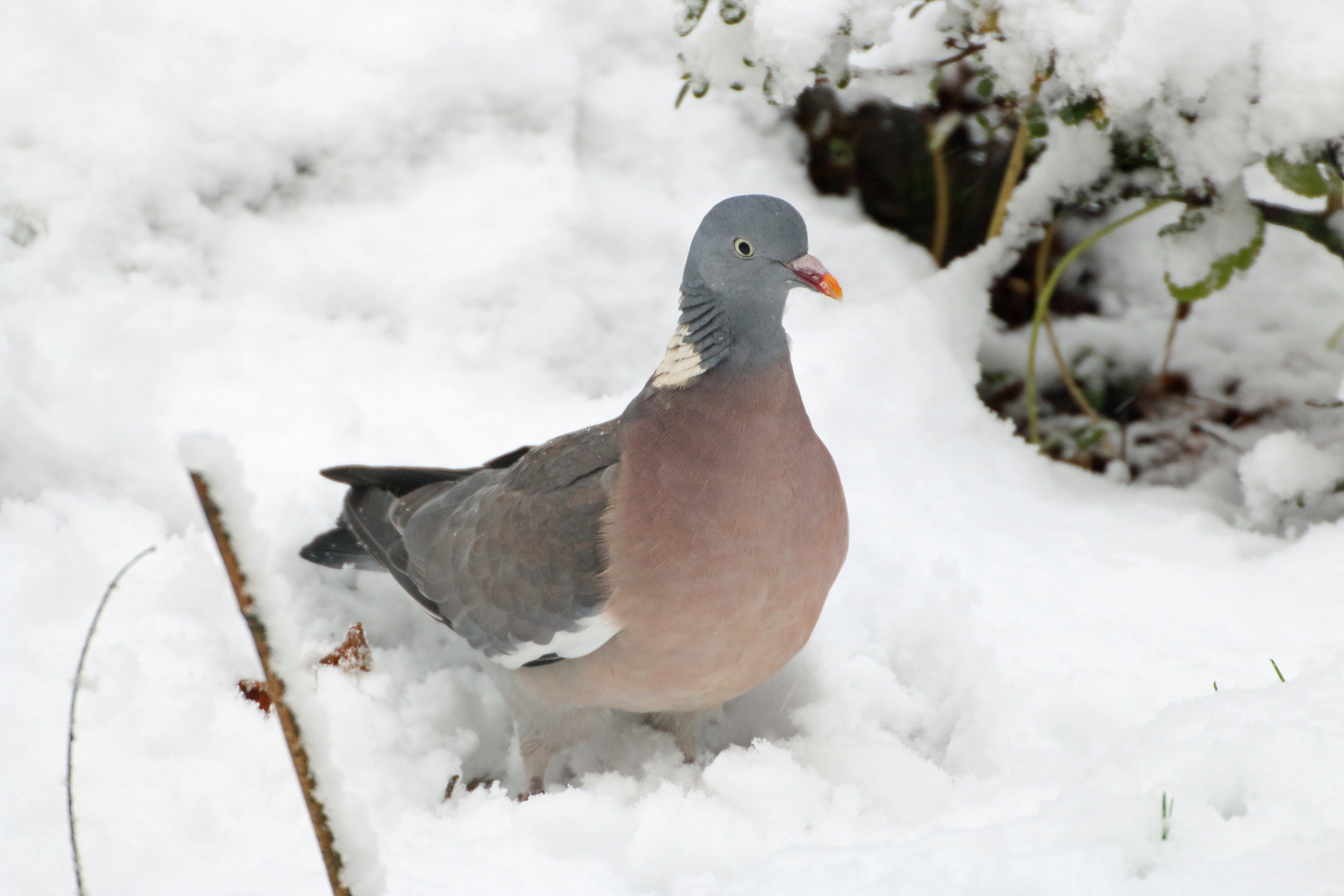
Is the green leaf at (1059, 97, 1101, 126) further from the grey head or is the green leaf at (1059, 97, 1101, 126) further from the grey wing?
the grey wing

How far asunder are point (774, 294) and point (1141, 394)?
5.78 ft

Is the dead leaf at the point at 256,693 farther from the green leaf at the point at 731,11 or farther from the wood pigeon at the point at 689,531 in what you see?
the green leaf at the point at 731,11

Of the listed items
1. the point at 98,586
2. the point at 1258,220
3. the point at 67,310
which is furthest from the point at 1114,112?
the point at 67,310

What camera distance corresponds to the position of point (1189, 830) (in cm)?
124

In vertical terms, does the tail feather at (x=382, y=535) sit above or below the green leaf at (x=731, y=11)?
below

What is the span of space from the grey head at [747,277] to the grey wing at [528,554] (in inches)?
10.7

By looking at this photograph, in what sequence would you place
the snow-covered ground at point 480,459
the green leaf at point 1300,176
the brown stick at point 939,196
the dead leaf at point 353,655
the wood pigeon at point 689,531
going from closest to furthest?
the snow-covered ground at point 480,459
the wood pigeon at point 689,531
the dead leaf at point 353,655
the green leaf at point 1300,176
the brown stick at point 939,196

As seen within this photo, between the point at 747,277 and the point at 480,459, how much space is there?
1.03 m

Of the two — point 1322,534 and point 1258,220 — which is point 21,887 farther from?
point 1258,220

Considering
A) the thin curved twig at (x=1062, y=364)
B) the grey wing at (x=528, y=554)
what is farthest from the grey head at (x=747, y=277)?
the thin curved twig at (x=1062, y=364)

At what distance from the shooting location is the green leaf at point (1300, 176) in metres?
2.28

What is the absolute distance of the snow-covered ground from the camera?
58.7 inches

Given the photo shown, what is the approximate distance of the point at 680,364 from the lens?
1924 millimetres

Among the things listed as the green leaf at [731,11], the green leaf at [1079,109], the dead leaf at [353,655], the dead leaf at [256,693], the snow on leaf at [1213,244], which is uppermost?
the green leaf at [731,11]
